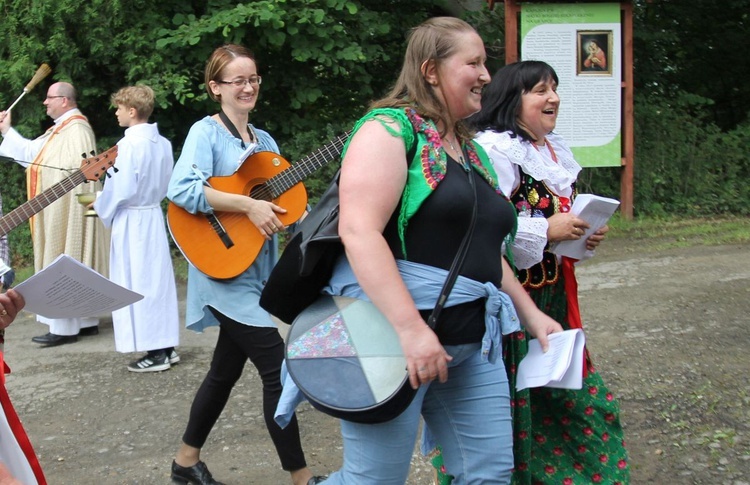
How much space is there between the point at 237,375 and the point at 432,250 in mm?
1825

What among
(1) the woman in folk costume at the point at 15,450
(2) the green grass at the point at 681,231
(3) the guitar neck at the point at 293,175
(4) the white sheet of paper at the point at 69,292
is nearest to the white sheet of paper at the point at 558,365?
(4) the white sheet of paper at the point at 69,292

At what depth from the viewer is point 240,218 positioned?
161 inches

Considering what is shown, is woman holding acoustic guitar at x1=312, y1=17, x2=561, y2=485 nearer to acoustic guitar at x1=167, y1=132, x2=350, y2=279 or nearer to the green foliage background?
acoustic guitar at x1=167, y1=132, x2=350, y2=279

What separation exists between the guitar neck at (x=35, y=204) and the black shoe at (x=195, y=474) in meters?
1.28

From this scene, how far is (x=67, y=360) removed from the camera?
6527 millimetres

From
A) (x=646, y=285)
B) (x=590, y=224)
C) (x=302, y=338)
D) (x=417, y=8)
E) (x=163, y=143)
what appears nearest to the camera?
(x=302, y=338)

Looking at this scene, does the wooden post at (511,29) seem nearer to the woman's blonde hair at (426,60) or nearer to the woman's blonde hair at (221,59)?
the woman's blonde hair at (221,59)

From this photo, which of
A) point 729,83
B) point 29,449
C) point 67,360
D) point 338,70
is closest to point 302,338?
point 29,449

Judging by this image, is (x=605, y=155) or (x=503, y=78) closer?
(x=503, y=78)

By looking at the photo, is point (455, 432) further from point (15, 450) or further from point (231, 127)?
point (231, 127)

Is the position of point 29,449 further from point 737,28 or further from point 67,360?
point 737,28

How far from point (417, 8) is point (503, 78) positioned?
7.95 meters

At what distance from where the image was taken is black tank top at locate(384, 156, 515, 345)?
250 centimetres

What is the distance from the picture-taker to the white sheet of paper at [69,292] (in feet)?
8.81
